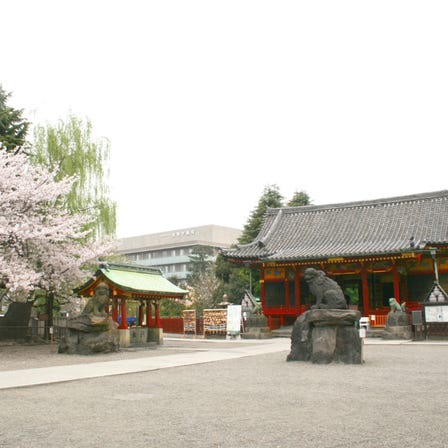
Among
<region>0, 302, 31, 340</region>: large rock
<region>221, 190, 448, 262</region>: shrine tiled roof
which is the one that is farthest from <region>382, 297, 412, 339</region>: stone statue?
<region>0, 302, 31, 340</region>: large rock

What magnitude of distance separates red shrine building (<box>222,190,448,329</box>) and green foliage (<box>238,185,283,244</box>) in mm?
7025

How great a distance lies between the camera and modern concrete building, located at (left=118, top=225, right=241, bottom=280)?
302 feet

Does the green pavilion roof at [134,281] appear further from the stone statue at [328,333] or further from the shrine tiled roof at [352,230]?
the shrine tiled roof at [352,230]

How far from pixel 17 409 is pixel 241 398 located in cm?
330

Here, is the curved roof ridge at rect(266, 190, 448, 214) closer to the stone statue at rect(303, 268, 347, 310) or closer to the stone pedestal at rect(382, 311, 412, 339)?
the stone pedestal at rect(382, 311, 412, 339)

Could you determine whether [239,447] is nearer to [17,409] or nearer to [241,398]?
[241,398]

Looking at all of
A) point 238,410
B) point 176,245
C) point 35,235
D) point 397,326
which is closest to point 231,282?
point 397,326

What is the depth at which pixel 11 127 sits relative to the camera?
24375 millimetres

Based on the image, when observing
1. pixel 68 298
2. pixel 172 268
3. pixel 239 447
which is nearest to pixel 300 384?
pixel 239 447

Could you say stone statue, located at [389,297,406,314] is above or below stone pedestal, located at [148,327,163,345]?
above

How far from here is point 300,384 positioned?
9.34 m

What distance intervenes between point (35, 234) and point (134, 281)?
4170mm

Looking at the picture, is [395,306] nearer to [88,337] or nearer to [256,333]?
[256,333]

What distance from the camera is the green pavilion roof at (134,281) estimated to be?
19.1 m
